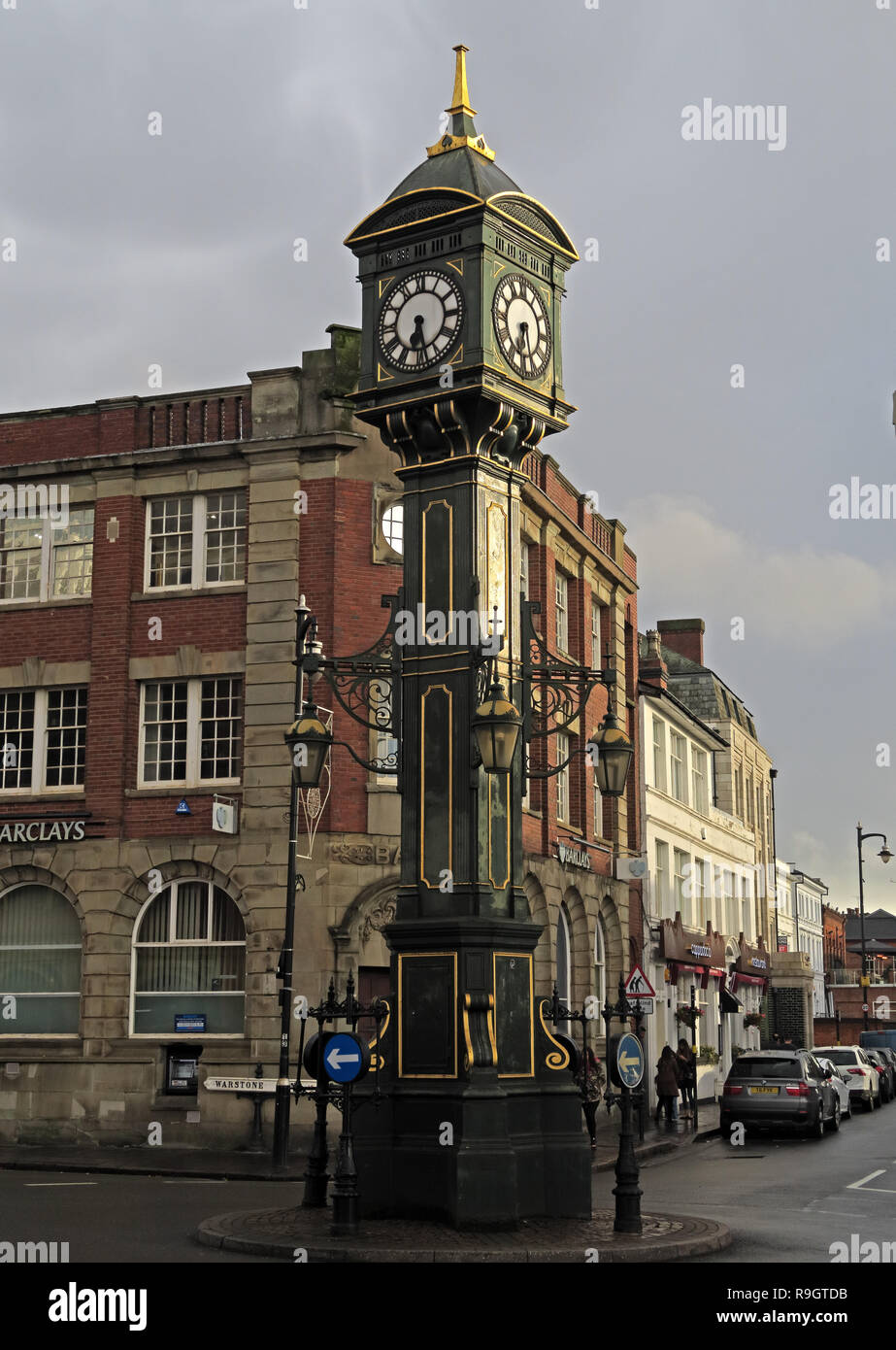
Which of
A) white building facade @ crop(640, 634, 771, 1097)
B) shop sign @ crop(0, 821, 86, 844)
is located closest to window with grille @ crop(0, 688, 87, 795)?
shop sign @ crop(0, 821, 86, 844)

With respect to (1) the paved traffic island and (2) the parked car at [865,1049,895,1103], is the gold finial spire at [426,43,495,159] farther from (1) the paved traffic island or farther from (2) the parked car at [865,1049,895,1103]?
(2) the parked car at [865,1049,895,1103]

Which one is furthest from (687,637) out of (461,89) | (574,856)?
(461,89)

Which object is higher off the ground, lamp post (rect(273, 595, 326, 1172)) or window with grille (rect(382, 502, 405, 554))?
window with grille (rect(382, 502, 405, 554))

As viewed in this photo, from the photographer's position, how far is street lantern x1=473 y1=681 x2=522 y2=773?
45.3ft

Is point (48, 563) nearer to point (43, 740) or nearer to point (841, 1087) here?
point (43, 740)

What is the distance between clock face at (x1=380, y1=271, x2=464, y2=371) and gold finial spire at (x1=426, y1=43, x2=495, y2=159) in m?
1.55

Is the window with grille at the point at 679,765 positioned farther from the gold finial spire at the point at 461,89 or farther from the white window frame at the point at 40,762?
the gold finial spire at the point at 461,89

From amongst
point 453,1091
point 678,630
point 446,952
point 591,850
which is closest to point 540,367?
point 446,952

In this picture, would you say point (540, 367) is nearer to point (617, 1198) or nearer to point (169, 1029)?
point (617, 1198)

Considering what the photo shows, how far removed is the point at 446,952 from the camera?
14250 millimetres

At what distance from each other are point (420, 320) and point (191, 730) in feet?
44.8

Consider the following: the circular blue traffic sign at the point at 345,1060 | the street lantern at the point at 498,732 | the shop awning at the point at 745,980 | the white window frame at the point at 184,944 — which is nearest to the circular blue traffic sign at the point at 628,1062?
the circular blue traffic sign at the point at 345,1060

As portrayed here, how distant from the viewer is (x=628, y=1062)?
1502 cm

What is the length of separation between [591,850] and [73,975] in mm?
12820
